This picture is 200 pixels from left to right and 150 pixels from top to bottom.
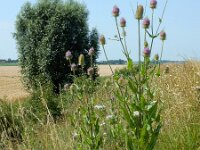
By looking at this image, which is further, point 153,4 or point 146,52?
point 153,4

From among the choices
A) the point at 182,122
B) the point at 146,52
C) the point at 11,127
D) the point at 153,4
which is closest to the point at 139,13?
the point at 153,4

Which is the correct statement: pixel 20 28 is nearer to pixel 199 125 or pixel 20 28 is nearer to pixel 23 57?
pixel 23 57

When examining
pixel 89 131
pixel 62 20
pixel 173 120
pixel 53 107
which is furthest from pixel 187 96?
pixel 62 20

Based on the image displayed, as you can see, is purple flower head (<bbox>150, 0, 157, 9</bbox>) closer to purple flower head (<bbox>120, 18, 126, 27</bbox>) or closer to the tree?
purple flower head (<bbox>120, 18, 126, 27</bbox>)

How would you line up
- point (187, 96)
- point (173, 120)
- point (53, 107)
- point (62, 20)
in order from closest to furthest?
point (173, 120) → point (187, 96) → point (53, 107) → point (62, 20)

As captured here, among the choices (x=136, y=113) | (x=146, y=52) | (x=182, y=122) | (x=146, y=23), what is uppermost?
(x=146, y=23)

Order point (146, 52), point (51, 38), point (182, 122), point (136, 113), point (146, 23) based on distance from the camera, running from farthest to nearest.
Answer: point (51, 38) → point (182, 122) → point (146, 23) → point (146, 52) → point (136, 113)

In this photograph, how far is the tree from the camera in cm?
2244

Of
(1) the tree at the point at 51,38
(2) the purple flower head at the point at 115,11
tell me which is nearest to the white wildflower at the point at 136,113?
(2) the purple flower head at the point at 115,11

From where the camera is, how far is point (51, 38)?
886 inches

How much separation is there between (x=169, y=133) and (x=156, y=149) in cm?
27

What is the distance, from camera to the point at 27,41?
2373 cm

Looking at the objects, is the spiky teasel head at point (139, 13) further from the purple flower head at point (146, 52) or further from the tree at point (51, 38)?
the tree at point (51, 38)

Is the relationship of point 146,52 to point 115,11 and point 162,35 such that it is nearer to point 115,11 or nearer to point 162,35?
point 162,35
